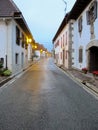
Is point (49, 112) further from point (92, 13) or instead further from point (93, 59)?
point (93, 59)

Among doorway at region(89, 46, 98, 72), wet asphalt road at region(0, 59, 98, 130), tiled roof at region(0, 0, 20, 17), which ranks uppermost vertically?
tiled roof at region(0, 0, 20, 17)

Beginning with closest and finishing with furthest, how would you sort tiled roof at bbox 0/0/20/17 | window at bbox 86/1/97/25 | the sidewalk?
the sidewalk → window at bbox 86/1/97/25 → tiled roof at bbox 0/0/20/17

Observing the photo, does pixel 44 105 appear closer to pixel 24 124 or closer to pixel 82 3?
pixel 24 124

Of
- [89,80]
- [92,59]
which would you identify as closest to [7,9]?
[92,59]

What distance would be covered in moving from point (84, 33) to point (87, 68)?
310 centimetres

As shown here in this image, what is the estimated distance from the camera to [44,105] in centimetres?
851

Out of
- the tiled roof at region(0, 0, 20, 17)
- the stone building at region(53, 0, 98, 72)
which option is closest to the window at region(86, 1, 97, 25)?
the stone building at region(53, 0, 98, 72)

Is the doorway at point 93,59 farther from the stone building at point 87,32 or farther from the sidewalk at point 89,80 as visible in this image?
the sidewalk at point 89,80

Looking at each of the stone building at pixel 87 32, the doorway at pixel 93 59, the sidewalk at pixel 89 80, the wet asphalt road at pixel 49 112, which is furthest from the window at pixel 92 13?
the wet asphalt road at pixel 49 112

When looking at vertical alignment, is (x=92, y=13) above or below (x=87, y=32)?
above

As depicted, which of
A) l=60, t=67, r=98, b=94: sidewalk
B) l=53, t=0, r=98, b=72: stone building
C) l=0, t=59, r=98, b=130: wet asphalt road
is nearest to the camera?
l=0, t=59, r=98, b=130: wet asphalt road

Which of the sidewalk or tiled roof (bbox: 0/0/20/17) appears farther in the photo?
tiled roof (bbox: 0/0/20/17)

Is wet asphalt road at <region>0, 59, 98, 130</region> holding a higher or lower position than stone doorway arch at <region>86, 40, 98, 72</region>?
lower

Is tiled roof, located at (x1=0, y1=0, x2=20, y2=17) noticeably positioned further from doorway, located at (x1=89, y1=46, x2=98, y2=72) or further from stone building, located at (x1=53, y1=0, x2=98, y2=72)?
doorway, located at (x1=89, y1=46, x2=98, y2=72)
